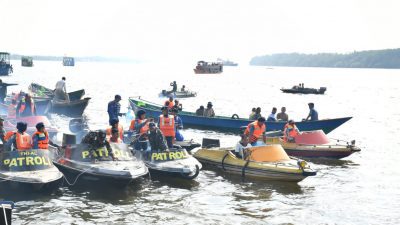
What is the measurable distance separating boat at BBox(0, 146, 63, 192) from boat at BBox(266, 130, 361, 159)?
1122 cm

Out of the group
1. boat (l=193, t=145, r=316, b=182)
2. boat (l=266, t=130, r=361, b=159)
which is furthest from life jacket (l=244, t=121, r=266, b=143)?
boat (l=266, t=130, r=361, b=159)

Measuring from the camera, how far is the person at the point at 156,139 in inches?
722

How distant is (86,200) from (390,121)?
3767cm

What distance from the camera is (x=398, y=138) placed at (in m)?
34.7

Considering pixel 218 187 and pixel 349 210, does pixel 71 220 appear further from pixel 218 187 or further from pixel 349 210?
pixel 349 210

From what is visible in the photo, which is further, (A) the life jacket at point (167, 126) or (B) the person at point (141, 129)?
(A) the life jacket at point (167, 126)

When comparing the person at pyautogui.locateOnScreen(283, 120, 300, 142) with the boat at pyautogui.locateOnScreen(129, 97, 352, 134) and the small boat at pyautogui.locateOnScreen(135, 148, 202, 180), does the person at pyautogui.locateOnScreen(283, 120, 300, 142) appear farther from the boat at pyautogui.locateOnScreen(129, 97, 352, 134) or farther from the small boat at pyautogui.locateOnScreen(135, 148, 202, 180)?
the small boat at pyautogui.locateOnScreen(135, 148, 202, 180)

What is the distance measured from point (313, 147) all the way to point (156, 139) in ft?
27.2

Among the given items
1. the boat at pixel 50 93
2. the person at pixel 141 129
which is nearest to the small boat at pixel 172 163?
the person at pixel 141 129

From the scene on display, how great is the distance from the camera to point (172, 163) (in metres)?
18.0

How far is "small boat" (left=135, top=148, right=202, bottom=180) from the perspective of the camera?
17656 mm

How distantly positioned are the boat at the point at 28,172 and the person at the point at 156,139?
3.82 meters

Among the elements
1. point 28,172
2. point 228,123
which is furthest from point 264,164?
point 228,123

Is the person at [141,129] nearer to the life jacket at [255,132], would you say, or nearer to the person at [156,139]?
the person at [156,139]
